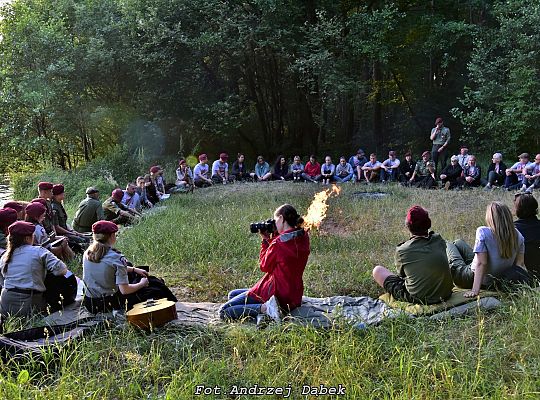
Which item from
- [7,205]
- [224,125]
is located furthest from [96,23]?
[7,205]

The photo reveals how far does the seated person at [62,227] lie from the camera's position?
8133 mm

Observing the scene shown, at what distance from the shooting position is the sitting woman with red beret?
4930 mm

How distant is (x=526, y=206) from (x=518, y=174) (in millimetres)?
9450

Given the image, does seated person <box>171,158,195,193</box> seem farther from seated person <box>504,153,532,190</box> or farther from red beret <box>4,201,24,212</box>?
seated person <box>504,153,532,190</box>

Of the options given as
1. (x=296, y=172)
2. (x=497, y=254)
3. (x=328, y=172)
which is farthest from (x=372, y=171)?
(x=497, y=254)

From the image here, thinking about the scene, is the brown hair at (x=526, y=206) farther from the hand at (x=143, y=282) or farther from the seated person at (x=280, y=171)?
the seated person at (x=280, y=171)

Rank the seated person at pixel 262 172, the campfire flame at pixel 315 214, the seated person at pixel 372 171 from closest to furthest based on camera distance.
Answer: the campfire flame at pixel 315 214
the seated person at pixel 372 171
the seated person at pixel 262 172

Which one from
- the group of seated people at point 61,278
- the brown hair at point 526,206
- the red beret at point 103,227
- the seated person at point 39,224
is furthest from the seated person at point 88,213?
the brown hair at point 526,206

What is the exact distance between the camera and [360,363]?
12.8 feet

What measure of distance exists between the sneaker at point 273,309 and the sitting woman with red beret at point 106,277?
4.29 ft

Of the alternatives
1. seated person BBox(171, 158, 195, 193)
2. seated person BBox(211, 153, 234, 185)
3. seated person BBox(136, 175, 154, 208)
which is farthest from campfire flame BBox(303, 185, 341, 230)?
seated person BBox(211, 153, 234, 185)

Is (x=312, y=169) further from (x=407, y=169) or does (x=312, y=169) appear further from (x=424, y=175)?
(x=424, y=175)

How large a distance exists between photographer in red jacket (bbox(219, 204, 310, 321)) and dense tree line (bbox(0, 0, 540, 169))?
13.6 meters

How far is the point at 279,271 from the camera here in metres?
4.82
